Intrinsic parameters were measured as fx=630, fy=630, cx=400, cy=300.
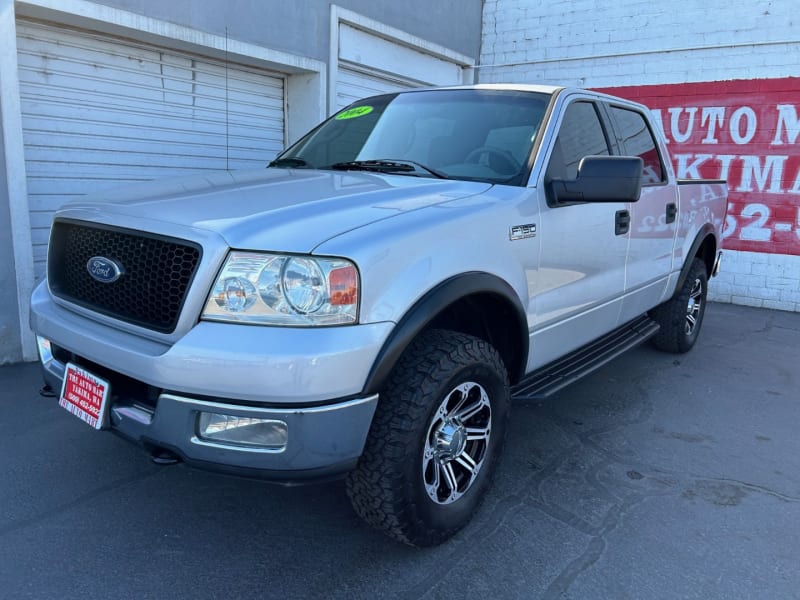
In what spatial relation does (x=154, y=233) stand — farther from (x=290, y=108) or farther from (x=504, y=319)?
(x=290, y=108)

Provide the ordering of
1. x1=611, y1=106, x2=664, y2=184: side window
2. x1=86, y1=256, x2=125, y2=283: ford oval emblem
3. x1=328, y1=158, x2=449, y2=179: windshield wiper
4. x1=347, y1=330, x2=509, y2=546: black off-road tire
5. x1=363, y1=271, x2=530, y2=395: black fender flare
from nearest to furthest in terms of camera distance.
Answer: x1=363, y1=271, x2=530, y2=395: black fender flare, x1=347, y1=330, x2=509, y2=546: black off-road tire, x1=86, y1=256, x2=125, y2=283: ford oval emblem, x1=328, y1=158, x2=449, y2=179: windshield wiper, x1=611, y1=106, x2=664, y2=184: side window

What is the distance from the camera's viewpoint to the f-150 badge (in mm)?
2751

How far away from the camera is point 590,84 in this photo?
8867mm

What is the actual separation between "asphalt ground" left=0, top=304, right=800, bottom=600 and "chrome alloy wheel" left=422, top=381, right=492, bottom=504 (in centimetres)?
25

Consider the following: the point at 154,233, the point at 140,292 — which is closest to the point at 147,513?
the point at 140,292

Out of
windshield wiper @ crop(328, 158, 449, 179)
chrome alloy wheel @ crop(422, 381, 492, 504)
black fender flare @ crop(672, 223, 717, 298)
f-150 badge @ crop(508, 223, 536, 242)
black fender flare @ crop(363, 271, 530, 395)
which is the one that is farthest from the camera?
black fender flare @ crop(672, 223, 717, 298)

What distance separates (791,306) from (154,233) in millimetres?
7982

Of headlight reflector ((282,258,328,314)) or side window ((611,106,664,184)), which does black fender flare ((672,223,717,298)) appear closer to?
side window ((611,106,664,184))

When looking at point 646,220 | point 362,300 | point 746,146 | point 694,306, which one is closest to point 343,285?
point 362,300

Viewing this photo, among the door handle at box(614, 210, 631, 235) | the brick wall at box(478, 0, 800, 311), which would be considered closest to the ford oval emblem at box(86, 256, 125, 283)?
the door handle at box(614, 210, 631, 235)

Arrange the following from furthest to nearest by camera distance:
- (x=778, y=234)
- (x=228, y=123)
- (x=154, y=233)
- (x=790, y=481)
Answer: (x=778, y=234) < (x=228, y=123) < (x=790, y=481) < (x=154, y=233)

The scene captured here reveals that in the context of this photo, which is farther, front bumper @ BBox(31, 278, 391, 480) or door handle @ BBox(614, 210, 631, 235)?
door handle @ BBox(614, 210, 631, 235)

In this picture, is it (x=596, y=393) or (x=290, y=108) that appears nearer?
(x=596, y=393)

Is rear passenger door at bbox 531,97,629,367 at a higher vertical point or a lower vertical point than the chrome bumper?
higher
